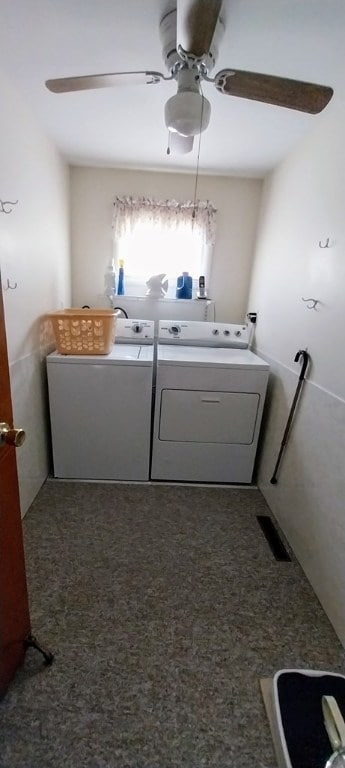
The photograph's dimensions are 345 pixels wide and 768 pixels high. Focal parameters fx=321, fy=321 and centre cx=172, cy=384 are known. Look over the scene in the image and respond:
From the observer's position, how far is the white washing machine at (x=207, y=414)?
2045mm

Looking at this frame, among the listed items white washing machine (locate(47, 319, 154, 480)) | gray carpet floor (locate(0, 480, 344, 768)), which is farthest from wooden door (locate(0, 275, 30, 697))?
white washing machine (locate(47, 319, 154, 480))

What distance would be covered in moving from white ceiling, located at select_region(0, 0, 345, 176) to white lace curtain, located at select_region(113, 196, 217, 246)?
0.51 metres

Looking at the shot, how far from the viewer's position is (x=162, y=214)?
2656 mm

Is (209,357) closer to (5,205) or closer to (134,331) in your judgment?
(134,331)

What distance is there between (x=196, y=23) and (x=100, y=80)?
447 mm

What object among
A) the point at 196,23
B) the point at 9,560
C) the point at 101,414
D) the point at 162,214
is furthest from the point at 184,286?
the point at 9,560

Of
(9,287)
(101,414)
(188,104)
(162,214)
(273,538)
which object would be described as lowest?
(273,538)

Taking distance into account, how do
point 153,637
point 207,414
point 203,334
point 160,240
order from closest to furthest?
point 153,637, point 207,414, point 203,334, point 160,240

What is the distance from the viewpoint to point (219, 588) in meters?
1.48

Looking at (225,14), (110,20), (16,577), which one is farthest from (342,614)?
(110,20)

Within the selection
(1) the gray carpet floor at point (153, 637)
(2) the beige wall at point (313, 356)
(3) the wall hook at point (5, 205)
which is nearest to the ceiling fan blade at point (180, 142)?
(2) the beige wall at point (313, 356)

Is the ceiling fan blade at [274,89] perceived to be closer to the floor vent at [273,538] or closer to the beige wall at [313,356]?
the beige wall at [313,356]

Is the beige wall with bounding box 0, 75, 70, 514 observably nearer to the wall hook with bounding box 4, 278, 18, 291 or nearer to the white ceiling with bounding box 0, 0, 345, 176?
the wall hook with bounding box 4, 278, 18, 291

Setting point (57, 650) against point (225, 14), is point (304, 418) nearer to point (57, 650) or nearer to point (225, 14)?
point (57, 650)
